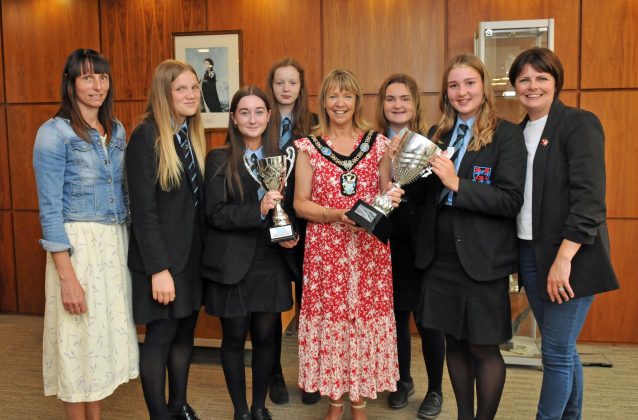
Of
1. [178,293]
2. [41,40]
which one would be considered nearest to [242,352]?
[178,293]

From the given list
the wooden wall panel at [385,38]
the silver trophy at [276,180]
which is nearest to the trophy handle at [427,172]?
the silver trophy at [276,180]

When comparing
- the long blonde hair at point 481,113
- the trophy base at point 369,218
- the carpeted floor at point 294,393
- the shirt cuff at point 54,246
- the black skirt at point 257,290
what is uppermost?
the long blonde hair at point 481,113

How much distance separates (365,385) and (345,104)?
131 centimetres

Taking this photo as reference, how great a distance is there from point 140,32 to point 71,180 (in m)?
2.76

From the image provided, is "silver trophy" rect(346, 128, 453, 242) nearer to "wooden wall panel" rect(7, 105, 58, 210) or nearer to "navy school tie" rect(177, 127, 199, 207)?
"navy school tie" rect(177, 127, 199, 207)

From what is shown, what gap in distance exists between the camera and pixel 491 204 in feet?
6.86

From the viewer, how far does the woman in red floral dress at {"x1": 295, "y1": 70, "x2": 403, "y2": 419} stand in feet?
8.00

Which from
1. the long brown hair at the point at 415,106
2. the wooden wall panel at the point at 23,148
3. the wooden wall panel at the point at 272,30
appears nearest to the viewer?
the long brown hair at the point at 415,106

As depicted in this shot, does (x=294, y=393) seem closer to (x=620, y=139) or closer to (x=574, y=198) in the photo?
(x=574, y=198)

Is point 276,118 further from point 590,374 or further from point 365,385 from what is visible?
point 590,374

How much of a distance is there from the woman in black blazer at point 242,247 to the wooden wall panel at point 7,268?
343cm

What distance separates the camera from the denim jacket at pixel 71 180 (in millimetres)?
2135

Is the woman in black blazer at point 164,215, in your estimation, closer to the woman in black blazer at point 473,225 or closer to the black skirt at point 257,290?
the black skirt at point 257,290

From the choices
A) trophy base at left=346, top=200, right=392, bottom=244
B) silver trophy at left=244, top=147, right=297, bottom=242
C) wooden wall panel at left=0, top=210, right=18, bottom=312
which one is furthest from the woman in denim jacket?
wooden wall panel at left=0, top=210, right=18, bottom=312
